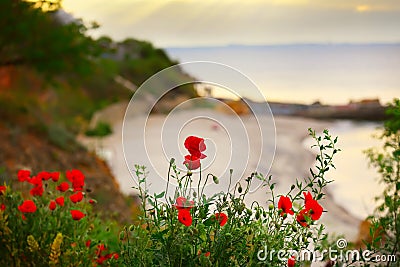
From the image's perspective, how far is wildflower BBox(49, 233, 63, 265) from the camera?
1.79 metres

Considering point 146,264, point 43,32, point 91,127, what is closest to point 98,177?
point 43,32

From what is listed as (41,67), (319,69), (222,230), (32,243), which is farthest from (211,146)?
(319,69)

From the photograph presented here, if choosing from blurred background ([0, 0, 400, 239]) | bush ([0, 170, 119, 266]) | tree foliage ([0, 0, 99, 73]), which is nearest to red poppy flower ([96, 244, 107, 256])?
bush ([0, 170, 119, 266])

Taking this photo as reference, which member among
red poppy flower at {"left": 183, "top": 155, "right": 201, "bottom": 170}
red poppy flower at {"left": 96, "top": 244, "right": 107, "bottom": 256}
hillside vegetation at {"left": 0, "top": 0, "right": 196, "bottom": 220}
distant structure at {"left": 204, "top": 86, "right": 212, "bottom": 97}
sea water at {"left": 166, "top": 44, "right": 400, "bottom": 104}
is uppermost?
sea water at {"left": 166, "top": 44, "right": 400, "bottom": 104}

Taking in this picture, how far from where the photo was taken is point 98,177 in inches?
203

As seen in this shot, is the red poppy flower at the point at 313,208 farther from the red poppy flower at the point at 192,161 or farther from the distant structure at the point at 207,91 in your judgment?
the distant structure at the point at 207,91

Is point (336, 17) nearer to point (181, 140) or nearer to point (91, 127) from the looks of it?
point (91, 127)

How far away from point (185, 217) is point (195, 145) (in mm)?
188

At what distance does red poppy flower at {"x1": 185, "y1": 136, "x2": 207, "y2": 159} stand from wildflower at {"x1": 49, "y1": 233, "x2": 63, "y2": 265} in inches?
21.6

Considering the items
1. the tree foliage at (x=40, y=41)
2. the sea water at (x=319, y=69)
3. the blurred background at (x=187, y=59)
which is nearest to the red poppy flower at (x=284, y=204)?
the blurred background at (x=187, y=59)

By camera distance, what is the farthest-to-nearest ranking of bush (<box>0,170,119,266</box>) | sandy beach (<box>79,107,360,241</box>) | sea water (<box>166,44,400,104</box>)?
sea water (<box>166,44,400,104</box>) → bush (<box>0,170,119,266</box>) → sandy beach (<box>79,107,360,241</box>)

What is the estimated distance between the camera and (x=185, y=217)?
4.64ft

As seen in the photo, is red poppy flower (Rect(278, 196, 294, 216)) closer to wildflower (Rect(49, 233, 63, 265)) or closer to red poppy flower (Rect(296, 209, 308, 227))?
red poppy flower (Rect(296, 209, 308, 227))

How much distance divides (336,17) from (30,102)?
12.8 feet
